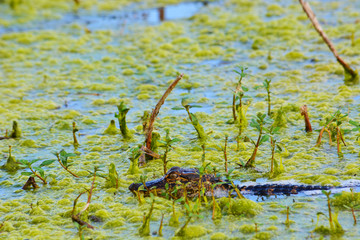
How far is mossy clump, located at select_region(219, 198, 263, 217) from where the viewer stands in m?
2.87

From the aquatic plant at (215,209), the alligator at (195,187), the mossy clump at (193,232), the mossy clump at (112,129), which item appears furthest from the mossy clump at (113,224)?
the mossy clump at (112,129)

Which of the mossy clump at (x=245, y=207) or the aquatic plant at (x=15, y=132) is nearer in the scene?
the mossy clump at (x=245, y=207)

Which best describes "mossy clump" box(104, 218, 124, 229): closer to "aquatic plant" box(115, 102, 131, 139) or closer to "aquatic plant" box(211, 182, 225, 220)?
"aquatic plant" box(211, 182, 225, 220)

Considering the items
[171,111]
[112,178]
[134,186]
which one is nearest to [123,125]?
[171,111]

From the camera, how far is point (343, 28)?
6332 mm

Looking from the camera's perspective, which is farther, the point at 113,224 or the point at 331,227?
the point at 113,224

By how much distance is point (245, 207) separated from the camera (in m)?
2.88

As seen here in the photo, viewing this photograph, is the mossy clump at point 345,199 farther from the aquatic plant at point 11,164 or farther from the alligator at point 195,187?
the aquatic plant at point 11,164

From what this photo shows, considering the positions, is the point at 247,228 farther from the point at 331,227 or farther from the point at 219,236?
the point at 331,227

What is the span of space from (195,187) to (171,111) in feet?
5.27

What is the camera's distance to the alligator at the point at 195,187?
305cm

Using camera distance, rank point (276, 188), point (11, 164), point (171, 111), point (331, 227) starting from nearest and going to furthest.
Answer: point (331, 227) < point (276, 188) < point (11, 164) < point (171, 111)

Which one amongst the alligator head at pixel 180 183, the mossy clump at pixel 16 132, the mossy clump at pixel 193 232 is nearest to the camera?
the mossy clump at pixel 193 232

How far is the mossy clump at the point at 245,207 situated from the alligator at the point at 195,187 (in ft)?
0.39
